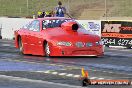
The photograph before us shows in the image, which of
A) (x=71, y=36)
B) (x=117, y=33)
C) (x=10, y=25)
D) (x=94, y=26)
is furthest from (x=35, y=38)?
(x=10, y=25)

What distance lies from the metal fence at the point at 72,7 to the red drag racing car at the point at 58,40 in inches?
1026

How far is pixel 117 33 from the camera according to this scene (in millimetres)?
26641

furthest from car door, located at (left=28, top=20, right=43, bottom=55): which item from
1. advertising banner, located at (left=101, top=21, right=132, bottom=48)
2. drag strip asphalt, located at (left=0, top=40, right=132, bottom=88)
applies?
advertising banner, located at (left=101, top=21, right=132, bottom=48)

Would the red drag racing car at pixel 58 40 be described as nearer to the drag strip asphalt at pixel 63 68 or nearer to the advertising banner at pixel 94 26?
the drag strip asphalt at pixel 63 68

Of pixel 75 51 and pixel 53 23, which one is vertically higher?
pixel 53 23

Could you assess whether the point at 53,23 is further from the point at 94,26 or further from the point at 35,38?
the point at 94,26

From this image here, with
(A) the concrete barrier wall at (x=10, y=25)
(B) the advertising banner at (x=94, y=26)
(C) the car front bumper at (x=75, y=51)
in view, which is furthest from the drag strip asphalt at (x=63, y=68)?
(A) the concrete barrier wall at (x=10, y=25)

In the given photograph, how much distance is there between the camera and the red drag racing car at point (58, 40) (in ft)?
57.2

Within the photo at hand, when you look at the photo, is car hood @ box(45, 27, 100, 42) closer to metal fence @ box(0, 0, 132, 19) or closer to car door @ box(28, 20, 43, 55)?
car door @ box(28, 20, 43, 55)

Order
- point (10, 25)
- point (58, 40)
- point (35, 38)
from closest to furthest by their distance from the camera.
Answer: point (58, 40), point (35, 38), point (10, 25)

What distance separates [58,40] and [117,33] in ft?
31.2

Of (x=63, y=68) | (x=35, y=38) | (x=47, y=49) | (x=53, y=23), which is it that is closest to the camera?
(x=63, y=68)

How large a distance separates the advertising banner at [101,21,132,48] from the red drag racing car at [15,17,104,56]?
7.51 m

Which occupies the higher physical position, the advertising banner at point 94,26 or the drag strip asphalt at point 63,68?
the advertising banner at point 94,26
